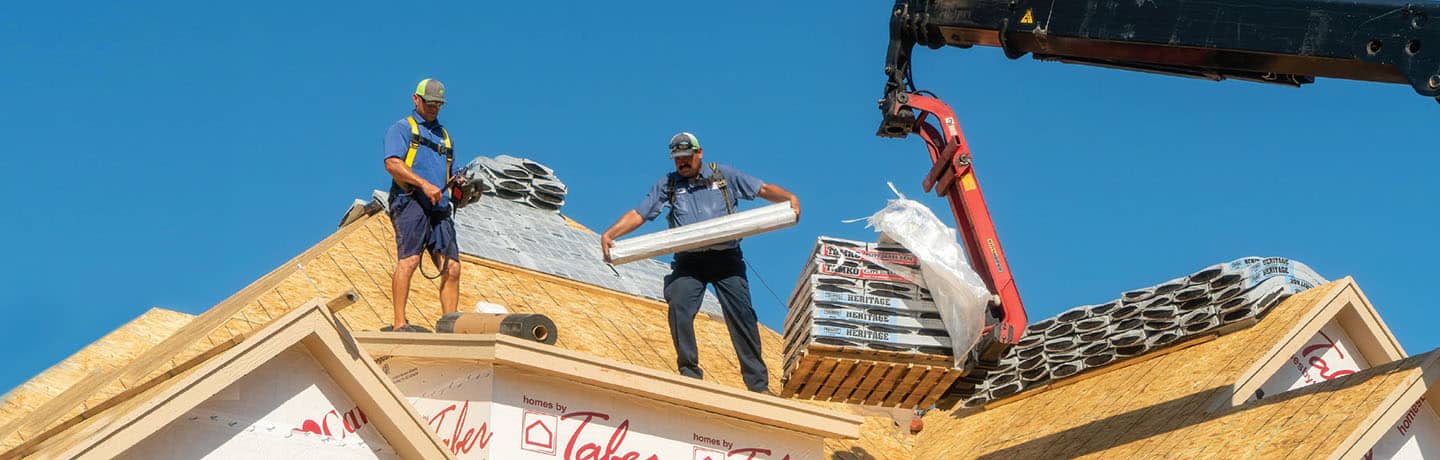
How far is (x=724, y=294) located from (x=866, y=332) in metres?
1.16

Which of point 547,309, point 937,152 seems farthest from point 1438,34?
point 547,309

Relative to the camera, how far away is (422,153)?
48.1ft

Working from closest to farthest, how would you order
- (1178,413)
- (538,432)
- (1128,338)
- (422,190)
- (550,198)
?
(538,432) → (422,190) → (1178,413) → (1128,338) → (550,198)

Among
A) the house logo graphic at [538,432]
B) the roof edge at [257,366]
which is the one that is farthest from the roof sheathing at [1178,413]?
the roof edge at [257,366]

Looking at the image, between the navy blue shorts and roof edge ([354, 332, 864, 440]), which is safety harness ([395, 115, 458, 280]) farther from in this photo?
roof edge ([354, 332, 864, 440])

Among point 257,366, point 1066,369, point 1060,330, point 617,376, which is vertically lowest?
point 1066,369

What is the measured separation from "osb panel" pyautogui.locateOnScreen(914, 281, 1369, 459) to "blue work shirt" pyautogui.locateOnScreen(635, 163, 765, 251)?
351 cm

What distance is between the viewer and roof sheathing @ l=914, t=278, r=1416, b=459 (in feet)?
45.9

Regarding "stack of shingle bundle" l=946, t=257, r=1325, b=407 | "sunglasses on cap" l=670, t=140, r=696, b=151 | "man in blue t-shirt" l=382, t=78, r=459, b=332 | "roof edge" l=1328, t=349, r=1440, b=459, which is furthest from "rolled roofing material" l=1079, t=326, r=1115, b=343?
"man in blue t-shirt" l=382, t=78, r=459, b=332

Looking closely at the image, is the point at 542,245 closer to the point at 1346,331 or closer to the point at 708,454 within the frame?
the point at 708,454

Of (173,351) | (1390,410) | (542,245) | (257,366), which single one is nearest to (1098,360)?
(1390,410)

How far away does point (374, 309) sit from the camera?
669 inches

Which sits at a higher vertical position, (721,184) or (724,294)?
(721,184)

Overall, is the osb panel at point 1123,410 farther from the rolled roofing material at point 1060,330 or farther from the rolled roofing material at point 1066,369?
the rolled roofing material at point 1060,330
